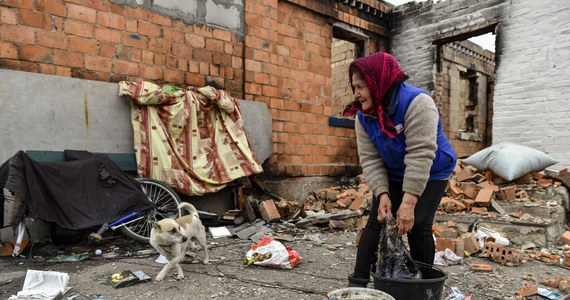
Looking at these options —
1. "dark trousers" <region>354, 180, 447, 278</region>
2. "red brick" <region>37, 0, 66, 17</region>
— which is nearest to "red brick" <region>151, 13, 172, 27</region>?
"red brick" <region>37, 0, 66, 17</region>

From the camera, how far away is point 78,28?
4.50 meters

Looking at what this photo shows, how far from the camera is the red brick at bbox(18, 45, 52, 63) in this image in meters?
4.15

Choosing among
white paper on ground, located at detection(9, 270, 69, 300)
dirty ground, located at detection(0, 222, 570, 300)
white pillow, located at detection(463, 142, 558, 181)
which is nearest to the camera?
white paper on ground, located at detection(9, 270, 69, 300)

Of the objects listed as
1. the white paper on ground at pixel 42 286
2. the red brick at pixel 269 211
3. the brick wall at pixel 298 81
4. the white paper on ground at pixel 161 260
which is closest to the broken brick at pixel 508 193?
the brick wall at pixel 298 81

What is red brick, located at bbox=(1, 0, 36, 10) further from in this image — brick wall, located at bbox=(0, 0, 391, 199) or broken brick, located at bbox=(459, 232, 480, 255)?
broken brick, located at bbox=(459, 232, 480, 255)

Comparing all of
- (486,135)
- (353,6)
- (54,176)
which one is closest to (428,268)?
(54,176)

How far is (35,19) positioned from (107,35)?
0.76 metres

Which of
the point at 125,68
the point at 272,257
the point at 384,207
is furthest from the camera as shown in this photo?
the point at 125,68

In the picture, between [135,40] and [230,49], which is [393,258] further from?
[230,49]

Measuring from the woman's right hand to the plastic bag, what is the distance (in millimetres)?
1528

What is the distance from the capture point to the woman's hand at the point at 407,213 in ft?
6.88

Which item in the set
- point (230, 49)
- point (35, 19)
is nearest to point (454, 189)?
point (230, 49)

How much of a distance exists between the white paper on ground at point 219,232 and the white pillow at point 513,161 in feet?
14.4

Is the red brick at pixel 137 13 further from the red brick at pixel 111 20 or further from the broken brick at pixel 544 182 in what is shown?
the broken brick at pixel 544 182
